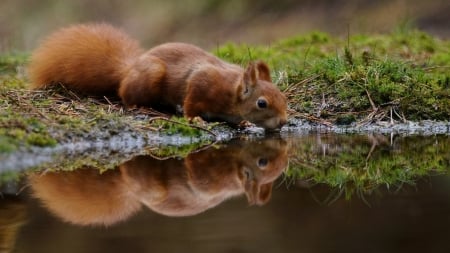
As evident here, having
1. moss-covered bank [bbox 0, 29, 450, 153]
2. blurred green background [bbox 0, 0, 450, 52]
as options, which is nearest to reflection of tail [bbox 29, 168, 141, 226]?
moss-covered bank [bbox 0, 29, 450, 153]

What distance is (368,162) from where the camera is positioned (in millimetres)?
5504

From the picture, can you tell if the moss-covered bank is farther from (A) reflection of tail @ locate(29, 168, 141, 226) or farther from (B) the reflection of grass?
(B) the reflection of grass

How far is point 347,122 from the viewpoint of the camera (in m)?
7.40

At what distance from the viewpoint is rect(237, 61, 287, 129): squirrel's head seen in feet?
22.3

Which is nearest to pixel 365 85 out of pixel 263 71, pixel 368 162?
pixel 263 71

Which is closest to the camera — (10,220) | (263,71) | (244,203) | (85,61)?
(10,220)

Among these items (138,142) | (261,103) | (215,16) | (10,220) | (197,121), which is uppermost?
(215,16)

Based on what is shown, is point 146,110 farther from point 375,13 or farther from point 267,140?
point 375,13

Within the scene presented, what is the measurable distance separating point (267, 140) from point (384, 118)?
1.30m

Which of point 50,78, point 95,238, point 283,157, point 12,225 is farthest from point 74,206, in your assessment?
point 50,78

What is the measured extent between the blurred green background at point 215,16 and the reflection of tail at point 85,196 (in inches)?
465

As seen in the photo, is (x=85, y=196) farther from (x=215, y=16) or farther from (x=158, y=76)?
(x=215, y=16)

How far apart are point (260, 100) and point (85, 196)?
2579 millimetres

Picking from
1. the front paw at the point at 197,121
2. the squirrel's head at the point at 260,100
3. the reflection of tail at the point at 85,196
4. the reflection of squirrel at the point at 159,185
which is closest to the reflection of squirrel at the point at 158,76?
the squirrel's head at the point at 260,100
